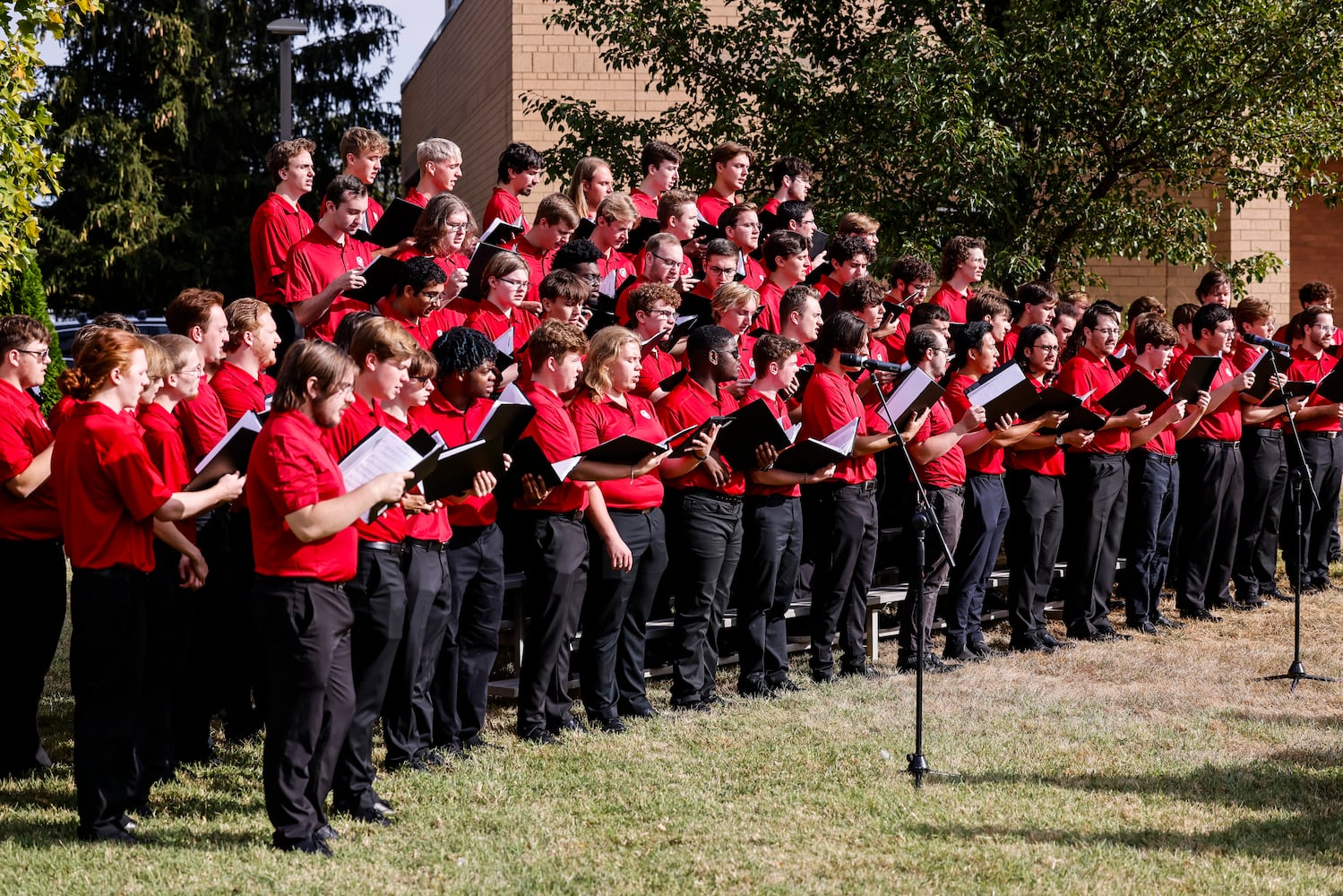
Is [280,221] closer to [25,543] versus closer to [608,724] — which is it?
[25,543]

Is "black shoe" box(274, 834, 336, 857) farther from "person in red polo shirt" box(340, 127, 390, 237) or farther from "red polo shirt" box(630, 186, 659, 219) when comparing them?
"red polo shirt" box(630, 186, 659, 219)

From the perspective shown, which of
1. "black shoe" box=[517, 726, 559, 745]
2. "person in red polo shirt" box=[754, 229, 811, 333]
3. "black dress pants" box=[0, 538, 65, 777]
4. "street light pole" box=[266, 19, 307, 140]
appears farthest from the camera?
"street light pole" box=[266, 19, 307, 140]

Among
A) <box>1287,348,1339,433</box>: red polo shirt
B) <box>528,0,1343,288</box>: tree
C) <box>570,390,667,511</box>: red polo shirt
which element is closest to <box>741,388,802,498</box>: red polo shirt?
<box>570,390,667,511</box>: red polo shirt

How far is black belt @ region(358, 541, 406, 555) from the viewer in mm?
5383

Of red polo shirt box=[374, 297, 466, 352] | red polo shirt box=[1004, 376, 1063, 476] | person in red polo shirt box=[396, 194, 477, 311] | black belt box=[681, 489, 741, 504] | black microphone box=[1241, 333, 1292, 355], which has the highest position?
person in red polo shirt box=[396, 194, 477, 311]

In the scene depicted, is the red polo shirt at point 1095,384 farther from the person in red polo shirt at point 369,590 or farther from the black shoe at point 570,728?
the person in red polo shirt at point 369,590

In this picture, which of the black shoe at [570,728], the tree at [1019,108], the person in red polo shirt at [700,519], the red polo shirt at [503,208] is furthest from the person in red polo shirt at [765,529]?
the tree at [1019,108]

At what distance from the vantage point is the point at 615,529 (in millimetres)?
6723

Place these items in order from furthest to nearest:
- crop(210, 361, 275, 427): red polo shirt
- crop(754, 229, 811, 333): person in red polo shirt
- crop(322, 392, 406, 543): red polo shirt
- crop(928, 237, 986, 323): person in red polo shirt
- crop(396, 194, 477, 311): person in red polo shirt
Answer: crop(928, 237, 986, 323): person in red polo shirt < crop(754, 229, 811, 333): person in red polo shirt < crop(396, 194, 477, 311): person in red polo shirt < crop(210, 361, 275, 427): red polo shirt < crop(322, 392, 406, 543): red polo shirt

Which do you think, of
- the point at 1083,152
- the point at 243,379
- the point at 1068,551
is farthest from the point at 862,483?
the point at 1083,152

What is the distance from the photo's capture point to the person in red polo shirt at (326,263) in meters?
7.28

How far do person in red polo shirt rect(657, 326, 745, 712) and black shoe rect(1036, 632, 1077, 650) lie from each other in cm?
247

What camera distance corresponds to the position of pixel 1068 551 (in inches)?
362

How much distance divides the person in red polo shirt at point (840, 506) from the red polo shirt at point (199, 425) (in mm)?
3098
